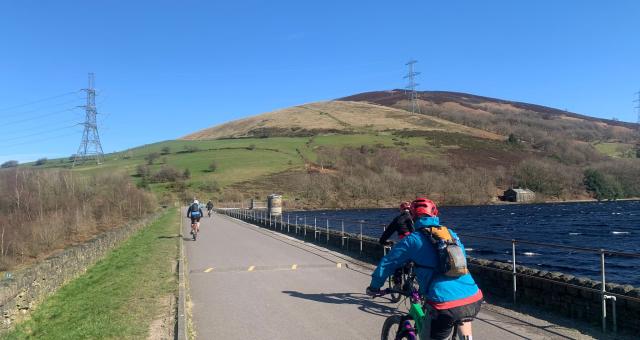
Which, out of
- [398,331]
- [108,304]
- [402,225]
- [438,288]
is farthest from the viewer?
[108,304]

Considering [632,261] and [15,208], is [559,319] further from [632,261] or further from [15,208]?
[15,208]

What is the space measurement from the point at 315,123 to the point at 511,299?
133454 mm

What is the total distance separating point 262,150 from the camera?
116 meters

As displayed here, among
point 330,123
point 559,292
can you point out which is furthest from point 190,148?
point 559,292

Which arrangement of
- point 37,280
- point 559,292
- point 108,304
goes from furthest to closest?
point 37,280, point 108,304, point 559,292

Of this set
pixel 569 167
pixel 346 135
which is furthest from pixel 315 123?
pixel 569 167

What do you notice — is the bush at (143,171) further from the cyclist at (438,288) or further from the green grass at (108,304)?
the cyclist at (438,288)

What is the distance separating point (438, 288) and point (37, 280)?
10176 mm

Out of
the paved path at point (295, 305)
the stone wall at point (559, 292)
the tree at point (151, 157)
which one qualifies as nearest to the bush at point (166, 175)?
the tree at point (151, 157)

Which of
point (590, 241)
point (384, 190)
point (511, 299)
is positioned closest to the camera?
point (511, 299)

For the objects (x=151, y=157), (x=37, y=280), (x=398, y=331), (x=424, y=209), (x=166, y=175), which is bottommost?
(x=37, y=280)

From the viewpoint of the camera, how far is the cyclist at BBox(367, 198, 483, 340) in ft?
13.4

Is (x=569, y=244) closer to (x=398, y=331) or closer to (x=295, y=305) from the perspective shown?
(x=295, y=305)

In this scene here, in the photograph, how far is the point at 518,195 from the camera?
100875mm
